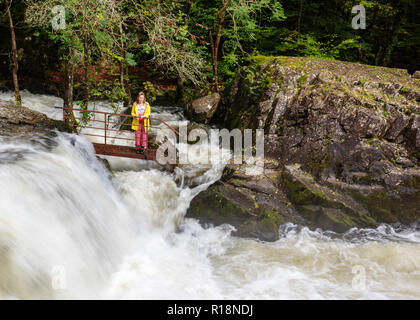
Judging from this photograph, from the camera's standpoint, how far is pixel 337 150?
28.2 ft

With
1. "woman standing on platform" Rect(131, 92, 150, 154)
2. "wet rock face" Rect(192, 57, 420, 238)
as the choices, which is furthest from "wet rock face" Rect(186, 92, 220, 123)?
"woman standing on platform" Rect(131, 92, 150, 154)

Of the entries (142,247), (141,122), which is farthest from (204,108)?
(142,247)

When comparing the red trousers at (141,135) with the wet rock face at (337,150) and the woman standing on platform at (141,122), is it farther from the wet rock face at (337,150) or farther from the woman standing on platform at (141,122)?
the wet rock face at (337,150)

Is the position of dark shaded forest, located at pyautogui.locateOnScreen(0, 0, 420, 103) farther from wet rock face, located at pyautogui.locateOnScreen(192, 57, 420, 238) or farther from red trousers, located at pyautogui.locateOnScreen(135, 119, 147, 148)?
red trousers, located at pyautogui.locateOnScreen(135, 119, 147, 148)

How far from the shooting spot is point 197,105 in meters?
11.9

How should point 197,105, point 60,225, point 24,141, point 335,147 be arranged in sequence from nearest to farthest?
point 60,225 → point 24,141 → point 335,147 → point 197,105

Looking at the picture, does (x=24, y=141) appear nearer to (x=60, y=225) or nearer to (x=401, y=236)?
(x=60, y=225)

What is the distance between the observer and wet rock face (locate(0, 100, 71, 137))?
7.62 m

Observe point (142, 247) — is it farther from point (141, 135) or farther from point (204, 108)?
point (204, 108)

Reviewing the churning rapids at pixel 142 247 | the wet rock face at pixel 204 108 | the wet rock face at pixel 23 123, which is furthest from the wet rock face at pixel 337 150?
the wet rock face at pixel 23 123

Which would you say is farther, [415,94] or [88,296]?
[415,94]

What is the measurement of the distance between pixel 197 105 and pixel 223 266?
684 cm

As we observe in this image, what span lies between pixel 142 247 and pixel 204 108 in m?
6.17
